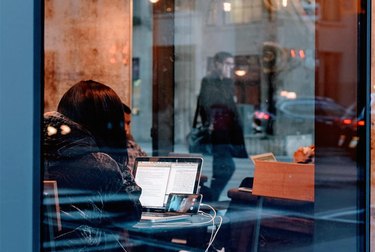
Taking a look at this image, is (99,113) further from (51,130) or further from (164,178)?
(51,130)

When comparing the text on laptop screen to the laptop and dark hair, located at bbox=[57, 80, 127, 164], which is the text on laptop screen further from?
dark hair, located at bbox=[57, 80, 127, 164]

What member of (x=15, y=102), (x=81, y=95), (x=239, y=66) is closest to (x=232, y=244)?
(x=81, y=95)

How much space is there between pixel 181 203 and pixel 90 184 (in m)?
0.50

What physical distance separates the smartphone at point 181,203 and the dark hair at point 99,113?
0.27 m

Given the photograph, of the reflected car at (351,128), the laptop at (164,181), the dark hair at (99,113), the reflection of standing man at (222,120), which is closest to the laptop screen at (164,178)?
the laptop at (164,181)

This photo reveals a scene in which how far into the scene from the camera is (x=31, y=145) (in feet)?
4.82

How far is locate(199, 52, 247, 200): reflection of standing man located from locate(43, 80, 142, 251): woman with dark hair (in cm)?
343

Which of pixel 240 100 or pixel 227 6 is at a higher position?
pixel 227 6

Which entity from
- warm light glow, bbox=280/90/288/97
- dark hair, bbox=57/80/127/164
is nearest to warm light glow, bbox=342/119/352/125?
dark hair, bbox=57/80/127/164

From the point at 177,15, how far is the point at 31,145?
5101 mm

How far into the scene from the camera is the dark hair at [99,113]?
2.52 meters

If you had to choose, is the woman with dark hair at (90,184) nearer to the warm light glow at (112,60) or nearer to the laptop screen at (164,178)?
the laptop screen at (164,178)

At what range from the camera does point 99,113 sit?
2672 mm

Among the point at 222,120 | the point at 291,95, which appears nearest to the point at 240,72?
the point at 291,95
